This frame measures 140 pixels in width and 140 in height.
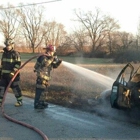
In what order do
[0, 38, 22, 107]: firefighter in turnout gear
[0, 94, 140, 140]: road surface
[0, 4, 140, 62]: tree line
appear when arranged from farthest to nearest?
[0, 4, 140, 62]: tree line, [0, 38, 22, 107]: firefighter in turnout gear, [0, 94, 140, 140]: road surface

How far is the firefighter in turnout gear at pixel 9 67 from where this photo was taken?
7.05m

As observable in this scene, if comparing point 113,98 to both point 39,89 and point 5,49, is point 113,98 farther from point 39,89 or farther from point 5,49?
point 5,49

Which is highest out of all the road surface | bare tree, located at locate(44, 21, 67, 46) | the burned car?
bare tree, located at locate(44, 21, 67, 46)

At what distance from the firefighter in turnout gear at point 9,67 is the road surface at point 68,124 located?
1.63 feet

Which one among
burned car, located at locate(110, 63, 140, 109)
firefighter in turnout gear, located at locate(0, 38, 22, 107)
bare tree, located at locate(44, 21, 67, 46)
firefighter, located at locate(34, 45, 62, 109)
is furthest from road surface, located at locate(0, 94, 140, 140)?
bare tree, located at locate(44, 21, 67, 46)

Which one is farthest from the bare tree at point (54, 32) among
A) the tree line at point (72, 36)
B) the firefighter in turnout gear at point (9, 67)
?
the firefighter in turnout gear at point (9, 67)

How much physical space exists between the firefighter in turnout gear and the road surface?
0.50m

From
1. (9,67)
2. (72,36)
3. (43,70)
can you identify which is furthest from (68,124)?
(72,36)

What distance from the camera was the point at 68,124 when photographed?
17.3 feet

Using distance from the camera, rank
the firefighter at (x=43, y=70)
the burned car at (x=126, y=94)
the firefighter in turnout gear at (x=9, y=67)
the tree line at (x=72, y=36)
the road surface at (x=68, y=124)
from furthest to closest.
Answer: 1. the tree line at (x=72, y=36)
2. the firefighter in turnout gear at (x=9, y=67)
3. the firefighter at (x=43, y=70)
4. the burned car at (x=126, y=94)
5. the road surface at (x=68, y=124)

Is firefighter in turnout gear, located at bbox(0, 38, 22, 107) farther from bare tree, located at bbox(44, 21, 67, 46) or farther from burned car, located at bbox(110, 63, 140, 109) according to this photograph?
bare tree, located at bbox(44, 21, 67, 46)

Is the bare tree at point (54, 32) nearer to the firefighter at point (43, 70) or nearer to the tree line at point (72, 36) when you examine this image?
the tree line at point (72, 36)

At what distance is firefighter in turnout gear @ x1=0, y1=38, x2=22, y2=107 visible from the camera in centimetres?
705

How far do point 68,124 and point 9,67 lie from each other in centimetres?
267
